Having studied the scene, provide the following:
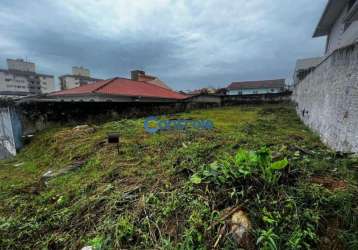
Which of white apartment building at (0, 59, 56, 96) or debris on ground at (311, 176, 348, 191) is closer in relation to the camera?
debris on ground at (311, 176, 348, 191)

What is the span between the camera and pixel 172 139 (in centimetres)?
379

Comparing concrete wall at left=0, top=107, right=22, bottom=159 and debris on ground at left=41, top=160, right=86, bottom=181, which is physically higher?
concrete wall at left=0, top=107, right=22, bottom=159

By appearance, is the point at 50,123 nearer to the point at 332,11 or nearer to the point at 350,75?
the point at 350,75

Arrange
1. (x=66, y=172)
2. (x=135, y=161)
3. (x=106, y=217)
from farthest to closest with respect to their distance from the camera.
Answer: (x=135, y=161) → (x=66, y=172) → (x=106, y=217)

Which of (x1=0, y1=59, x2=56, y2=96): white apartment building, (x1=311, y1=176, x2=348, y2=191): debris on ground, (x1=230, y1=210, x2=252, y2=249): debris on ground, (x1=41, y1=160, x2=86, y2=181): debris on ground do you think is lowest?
(x1=41, y1=160, x2=86, y2=181): debris on ground

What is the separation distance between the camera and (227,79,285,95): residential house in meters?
31.0

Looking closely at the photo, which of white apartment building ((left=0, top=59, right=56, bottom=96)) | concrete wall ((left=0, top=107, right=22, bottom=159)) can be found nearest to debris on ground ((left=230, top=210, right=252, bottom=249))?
concrete wall ((left=0, top=107, right=22, bottom=159))

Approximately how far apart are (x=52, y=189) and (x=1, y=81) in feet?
163

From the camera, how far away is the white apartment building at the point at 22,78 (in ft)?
118

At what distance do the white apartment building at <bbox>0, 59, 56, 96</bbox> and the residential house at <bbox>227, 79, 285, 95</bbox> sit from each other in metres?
42.2

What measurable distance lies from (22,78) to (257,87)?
169ft

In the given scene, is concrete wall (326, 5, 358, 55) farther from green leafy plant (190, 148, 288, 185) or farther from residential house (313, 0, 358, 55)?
green leafy plant (190, 148, 288, 185)

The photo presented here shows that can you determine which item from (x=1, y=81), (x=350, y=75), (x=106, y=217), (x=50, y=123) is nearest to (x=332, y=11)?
(x=350, y=75)

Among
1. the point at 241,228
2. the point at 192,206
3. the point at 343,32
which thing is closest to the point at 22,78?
the point at 192,206
